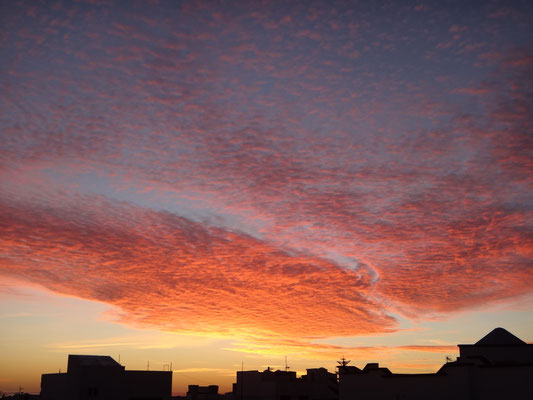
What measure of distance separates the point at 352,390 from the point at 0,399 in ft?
350

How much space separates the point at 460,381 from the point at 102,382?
50.8 meters

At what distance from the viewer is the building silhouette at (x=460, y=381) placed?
49834mm

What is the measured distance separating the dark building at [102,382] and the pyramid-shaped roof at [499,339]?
48.5m

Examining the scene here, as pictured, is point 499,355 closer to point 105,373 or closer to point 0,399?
point 105,373

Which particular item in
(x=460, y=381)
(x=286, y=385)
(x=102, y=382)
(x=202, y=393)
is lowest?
(x=202, y=393)

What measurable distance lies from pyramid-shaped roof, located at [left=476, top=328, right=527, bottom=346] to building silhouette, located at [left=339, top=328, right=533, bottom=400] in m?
0.96

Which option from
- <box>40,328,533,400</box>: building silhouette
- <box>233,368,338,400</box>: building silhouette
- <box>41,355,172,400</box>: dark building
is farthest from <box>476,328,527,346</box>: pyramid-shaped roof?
<box>41,355,172,400</box>: dark building

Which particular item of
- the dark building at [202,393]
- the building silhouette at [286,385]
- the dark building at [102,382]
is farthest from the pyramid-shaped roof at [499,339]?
the dark building at [202,393]

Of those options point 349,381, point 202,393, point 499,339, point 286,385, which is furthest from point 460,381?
point 202,393

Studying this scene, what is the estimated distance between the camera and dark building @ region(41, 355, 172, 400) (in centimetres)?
7656

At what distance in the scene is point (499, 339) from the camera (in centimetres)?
7119

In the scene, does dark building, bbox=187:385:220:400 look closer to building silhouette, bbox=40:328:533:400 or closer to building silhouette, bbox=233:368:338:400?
building silhouette, bbox=40:328:533:400

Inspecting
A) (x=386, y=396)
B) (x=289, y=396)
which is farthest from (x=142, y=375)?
(x=386, y=396)

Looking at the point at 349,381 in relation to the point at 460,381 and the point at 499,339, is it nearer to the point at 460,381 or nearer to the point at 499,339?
the point at 460,381
